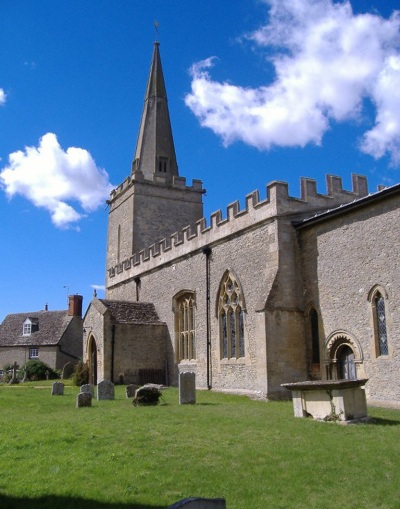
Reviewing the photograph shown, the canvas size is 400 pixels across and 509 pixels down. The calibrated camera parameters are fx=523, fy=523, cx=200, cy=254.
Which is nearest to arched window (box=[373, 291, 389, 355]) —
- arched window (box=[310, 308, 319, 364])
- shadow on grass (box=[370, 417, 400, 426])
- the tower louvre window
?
arched window (box=[310, 308, 319, 364])

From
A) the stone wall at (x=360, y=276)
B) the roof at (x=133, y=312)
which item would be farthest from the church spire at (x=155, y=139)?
the stone wall at (x=360, y=276)

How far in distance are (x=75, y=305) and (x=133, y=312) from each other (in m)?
18.6

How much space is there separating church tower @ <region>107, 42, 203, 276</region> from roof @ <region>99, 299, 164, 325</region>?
6.49 meters

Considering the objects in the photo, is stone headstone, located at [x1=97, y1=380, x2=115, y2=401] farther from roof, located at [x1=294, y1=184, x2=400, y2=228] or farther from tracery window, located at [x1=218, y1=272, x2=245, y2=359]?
roof, located at [x1=294, y1=184, x2=400, y2=228]

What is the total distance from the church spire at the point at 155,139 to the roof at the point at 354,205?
18.0 meters

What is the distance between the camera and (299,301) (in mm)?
17109

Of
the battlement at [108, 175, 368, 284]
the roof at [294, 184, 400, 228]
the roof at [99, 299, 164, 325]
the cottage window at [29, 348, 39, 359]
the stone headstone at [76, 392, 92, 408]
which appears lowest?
the stone headstone at [76, 392, 92, 408]

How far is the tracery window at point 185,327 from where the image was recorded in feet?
75.2

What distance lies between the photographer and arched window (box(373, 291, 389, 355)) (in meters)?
14.2

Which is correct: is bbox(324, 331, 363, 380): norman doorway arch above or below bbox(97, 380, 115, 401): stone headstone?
above

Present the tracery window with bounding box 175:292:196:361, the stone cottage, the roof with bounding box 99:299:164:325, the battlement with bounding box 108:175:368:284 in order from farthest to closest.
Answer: the stone cottage
the roof with bounding box 99:299:164:325
the tracery window with bounding box 175:292:196:361
the battlement with bounding box 108:175:368:284

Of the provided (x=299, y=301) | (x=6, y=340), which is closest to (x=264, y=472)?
(x=299, y=301)

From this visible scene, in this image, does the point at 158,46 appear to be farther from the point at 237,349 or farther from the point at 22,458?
the point at 22,458

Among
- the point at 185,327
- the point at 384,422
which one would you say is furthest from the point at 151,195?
the point at 384,422
